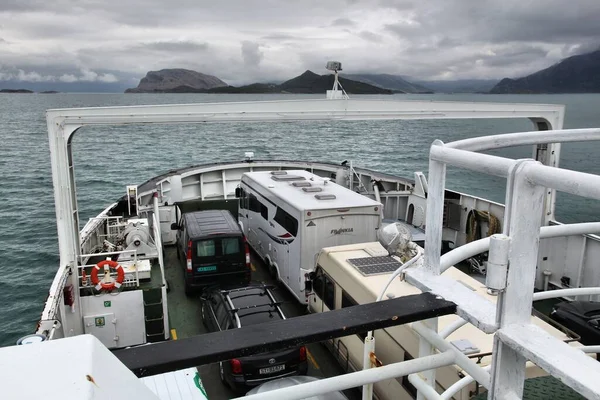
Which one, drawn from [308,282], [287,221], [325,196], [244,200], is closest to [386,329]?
[308,282]

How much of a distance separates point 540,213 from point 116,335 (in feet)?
28.0

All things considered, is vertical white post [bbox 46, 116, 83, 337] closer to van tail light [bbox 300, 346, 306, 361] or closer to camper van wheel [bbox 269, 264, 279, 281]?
van tail light [bbox 300, 346, 306, 361]

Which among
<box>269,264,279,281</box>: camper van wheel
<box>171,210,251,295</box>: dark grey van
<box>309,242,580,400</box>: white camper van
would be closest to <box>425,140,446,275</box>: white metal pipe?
<box>309,242,580,400</box>: white camper van

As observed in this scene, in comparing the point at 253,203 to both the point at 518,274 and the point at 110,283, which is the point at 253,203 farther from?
the point at 518,274

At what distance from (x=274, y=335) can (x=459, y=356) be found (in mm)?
921

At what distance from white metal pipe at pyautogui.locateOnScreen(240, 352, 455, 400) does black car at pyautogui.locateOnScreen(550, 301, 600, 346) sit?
6.29m

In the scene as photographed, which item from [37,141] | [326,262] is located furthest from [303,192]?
[37,141]

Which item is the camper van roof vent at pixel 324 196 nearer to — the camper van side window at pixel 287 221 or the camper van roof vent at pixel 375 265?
the camper van side window at pixel 287 221

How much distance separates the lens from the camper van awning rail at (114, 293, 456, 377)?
1.79 m

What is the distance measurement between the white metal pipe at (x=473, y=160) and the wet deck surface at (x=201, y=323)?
6519 mm

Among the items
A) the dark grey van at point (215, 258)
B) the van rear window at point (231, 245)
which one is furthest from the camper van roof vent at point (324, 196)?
the van rear window at point (231, 245)

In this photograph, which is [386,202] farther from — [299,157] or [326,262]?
[299,157]

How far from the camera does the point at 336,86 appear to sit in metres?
10.1

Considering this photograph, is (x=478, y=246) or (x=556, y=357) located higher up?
(x=478, y=246)
